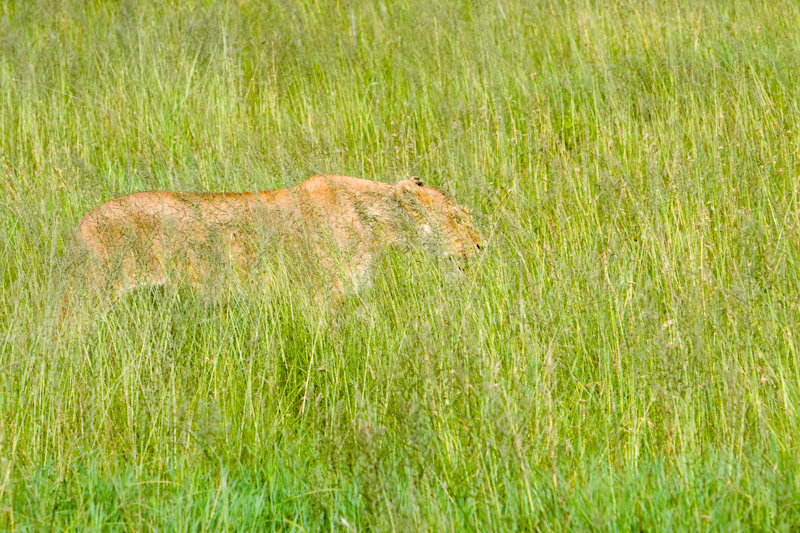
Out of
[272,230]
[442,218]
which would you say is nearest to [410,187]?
[442,218]

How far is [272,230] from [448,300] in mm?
812

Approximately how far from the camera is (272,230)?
3.89m

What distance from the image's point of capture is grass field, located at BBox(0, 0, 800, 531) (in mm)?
2662

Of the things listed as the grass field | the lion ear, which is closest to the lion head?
the lion ear

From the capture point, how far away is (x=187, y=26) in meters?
7.34

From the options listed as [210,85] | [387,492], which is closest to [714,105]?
[210,85]

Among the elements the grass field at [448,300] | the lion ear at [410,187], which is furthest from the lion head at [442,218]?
the grass field at [448,300]

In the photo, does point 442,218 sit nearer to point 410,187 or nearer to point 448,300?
point 410,187

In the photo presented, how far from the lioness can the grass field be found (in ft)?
0.48

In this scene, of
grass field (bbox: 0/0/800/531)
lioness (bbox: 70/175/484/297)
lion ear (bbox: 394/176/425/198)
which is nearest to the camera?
grass field (bbox: 0/0/800/531)

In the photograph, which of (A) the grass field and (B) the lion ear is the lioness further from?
(A) the grass field

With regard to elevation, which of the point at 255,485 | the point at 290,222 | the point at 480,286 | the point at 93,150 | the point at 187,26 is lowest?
the point at 255,485

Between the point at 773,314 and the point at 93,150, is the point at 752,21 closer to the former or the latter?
the point at 773,314

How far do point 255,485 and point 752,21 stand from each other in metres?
5.58
